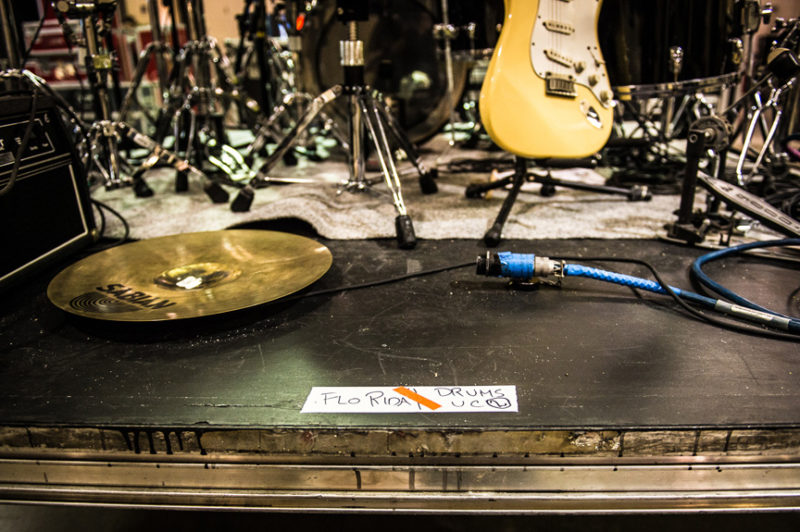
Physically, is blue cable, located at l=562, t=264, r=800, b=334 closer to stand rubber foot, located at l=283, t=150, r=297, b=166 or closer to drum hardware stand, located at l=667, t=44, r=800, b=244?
drum hardware stand, located at l=667, t=44, r=800, b=244

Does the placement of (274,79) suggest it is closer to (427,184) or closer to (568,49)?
(427,184)

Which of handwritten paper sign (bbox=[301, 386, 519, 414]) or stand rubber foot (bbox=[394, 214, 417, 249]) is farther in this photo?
stand rubber foot (bbox=[394, 214, 417, 249])

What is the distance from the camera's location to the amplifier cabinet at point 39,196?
117 centimetres

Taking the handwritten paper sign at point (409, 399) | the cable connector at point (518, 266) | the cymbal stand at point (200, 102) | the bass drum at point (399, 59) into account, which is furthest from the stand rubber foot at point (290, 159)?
the handwritten paper sign at point (409, 399)

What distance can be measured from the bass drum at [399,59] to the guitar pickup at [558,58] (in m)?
0.99

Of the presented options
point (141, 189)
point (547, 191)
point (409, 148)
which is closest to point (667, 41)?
point (547, 191)

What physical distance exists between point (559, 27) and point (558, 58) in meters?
0.10

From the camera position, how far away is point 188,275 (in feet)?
3.93

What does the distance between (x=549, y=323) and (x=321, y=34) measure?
2213 mm

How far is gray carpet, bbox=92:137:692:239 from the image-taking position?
5.38 feet

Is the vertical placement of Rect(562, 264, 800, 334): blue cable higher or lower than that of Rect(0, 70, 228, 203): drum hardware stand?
lower

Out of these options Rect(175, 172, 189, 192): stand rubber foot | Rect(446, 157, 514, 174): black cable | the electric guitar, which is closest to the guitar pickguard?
the electric guitar

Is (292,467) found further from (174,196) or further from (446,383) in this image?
(174,196)

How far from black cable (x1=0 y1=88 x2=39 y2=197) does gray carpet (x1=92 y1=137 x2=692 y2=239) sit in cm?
46
